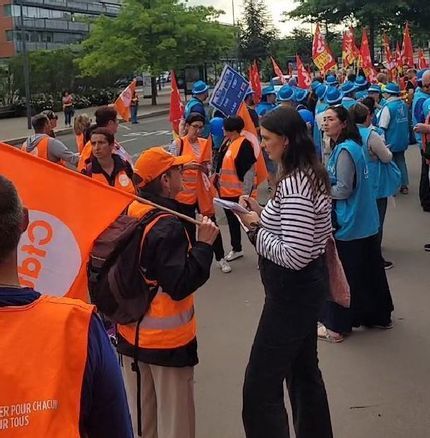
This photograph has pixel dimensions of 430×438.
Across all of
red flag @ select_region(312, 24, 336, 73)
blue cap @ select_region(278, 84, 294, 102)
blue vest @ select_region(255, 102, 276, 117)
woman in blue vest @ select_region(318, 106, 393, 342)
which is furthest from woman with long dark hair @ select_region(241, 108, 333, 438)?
red flag @ select_region(312, 24, 336, 73)

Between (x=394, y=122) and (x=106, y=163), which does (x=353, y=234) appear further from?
(x=394, y=122)

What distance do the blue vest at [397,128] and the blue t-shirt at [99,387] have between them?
816 centimetres

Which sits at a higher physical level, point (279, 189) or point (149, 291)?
point (279, 189)

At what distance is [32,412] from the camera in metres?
1.50

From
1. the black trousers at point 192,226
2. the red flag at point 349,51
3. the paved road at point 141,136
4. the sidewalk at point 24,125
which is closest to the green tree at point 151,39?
the sidewalk at point 24,125

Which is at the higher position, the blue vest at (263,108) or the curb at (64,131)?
the blue vest at (263,108)

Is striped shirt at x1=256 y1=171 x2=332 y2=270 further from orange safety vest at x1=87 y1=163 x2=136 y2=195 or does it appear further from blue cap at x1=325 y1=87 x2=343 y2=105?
blue cap at x1=325 y1=87 x2=343 y2=105

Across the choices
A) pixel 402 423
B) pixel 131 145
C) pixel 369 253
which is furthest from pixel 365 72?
pixel 402 423

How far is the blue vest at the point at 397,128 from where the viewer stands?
9.35 metres

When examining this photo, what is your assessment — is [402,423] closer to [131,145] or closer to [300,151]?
[300,151]

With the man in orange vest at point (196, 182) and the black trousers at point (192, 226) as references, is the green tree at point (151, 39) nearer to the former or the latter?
the man in orange vest at point (196, 182)

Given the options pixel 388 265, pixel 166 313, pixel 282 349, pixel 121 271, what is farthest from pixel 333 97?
pixel 121 271

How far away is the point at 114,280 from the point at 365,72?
53.6 feet

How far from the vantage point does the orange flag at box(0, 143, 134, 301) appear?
2551 millimetres
